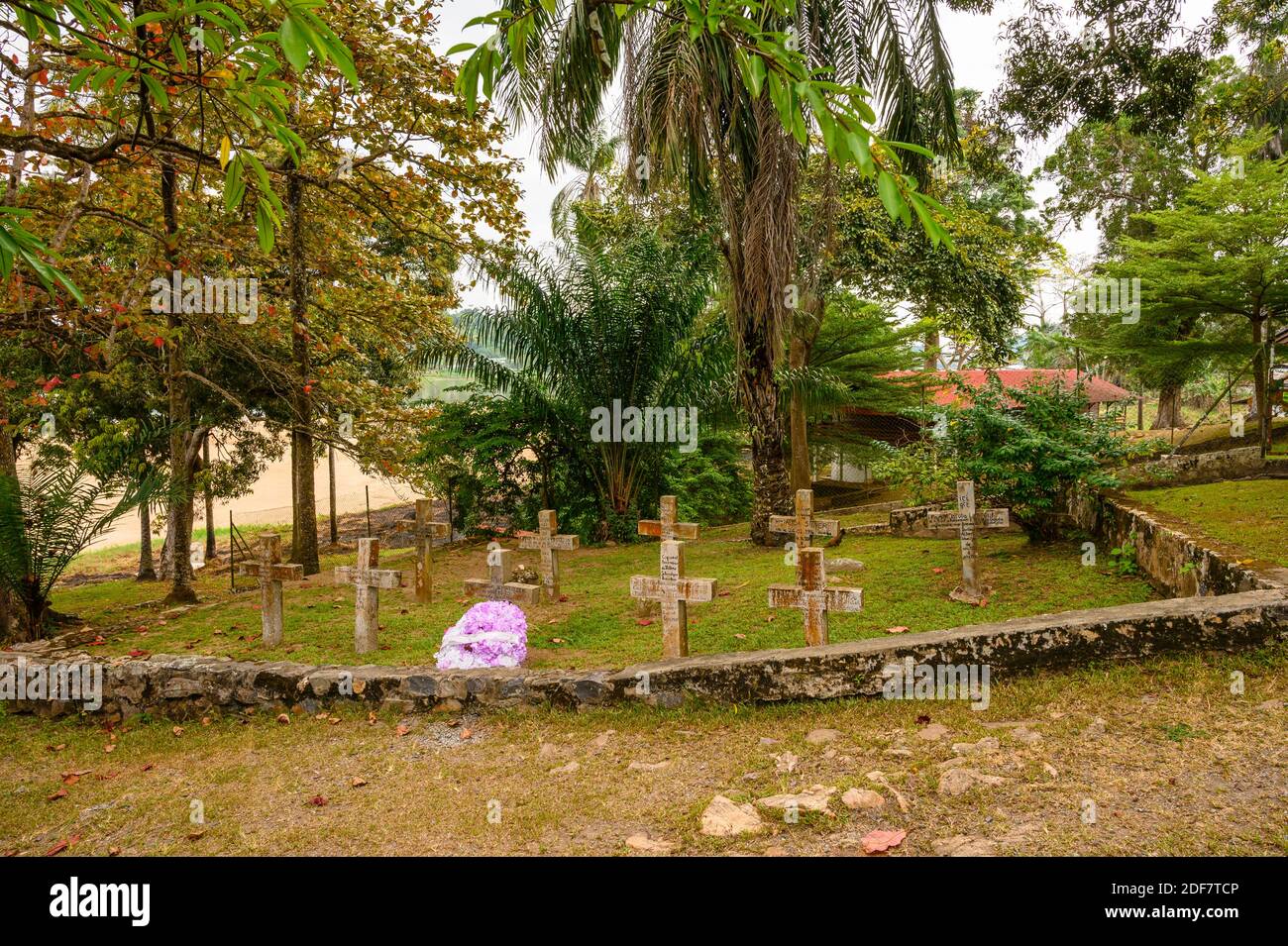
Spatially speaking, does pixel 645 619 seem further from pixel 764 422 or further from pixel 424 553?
pixel 764 422

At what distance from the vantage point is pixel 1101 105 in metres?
10.4

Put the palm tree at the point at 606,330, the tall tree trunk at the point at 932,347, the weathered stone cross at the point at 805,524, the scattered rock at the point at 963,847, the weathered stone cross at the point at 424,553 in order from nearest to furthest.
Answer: the scattered rock at the point at 963,847 → the weathered stone cross at the point at 805,524 → the weathered stone cross at the point at 424,553 → the palm tree at the point at 606,330 → the tall tree trunk at the point at 932,347

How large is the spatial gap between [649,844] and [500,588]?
15.4ft

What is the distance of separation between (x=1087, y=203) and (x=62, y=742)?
2739 centimetres

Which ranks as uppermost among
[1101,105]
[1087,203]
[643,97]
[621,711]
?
[1087,203]

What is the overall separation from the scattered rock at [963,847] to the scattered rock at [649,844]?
1017 mm

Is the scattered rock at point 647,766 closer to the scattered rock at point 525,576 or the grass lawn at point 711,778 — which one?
the grass lawn at point 711,778

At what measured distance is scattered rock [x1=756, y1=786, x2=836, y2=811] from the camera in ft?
10.5

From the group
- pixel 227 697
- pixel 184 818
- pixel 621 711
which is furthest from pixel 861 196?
pixel 184 818

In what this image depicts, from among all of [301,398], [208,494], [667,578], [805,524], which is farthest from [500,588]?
[208,494]

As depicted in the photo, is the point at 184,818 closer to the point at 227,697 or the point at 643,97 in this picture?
the point at 227,697

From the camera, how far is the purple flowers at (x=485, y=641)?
18.9ft

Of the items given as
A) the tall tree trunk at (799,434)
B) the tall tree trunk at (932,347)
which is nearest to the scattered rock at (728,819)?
the tall tree trunk at (799,434)

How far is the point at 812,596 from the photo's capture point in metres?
5.28
